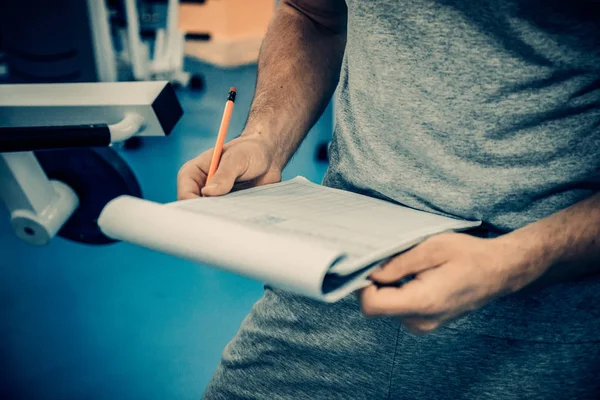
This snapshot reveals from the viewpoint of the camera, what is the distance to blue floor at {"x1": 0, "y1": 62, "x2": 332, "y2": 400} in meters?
1.32

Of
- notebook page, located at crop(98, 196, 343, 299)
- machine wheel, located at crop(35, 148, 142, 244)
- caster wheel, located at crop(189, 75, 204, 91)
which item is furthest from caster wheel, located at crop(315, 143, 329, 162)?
notebook page, located at crop(98, 196, 343, 299)

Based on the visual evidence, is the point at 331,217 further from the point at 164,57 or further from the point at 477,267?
the point at 164,57

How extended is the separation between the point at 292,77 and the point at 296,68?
2 centimetres

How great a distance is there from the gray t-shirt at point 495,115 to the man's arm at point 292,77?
15 centimetres

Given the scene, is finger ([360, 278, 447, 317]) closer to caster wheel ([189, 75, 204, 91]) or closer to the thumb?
the thumb

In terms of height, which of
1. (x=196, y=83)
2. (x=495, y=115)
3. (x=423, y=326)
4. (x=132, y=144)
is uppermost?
(x=495, y=115)

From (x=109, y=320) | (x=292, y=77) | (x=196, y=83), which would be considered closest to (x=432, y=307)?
(x=292, y=77)

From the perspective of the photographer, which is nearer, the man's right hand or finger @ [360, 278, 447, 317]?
finger @ [360, 278, 447, 317]

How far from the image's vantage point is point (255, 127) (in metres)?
0.69

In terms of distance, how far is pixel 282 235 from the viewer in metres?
0.36

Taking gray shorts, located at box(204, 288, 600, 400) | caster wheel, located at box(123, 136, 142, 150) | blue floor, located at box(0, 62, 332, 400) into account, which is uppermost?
gray shorts, located at box(204, 288, 600, 400)

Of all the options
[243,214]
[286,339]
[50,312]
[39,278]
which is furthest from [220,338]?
[243,214]

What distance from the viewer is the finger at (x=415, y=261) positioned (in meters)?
0.41

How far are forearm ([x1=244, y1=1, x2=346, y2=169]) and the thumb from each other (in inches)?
5.2
